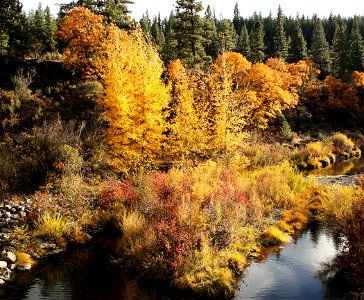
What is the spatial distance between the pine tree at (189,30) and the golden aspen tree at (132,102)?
18.6 meters

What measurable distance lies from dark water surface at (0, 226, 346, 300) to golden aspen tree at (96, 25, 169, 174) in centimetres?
713

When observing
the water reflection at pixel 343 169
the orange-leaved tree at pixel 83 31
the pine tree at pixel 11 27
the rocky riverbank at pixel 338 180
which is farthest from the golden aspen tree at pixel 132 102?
the pine tree at pixel 11 27

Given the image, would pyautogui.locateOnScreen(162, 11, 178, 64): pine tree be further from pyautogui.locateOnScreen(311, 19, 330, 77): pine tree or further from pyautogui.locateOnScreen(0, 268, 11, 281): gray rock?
pyautogui.locateOnScreen(0, 268, 11, 281): gray rock

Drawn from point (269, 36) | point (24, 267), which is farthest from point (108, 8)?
point (269, 36)

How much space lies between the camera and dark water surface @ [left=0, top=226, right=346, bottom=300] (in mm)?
12055

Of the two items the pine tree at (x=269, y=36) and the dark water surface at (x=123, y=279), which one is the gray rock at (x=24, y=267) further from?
the pine tree at (x=269, y=36)

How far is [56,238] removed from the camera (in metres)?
15.7

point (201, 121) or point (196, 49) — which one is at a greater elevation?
point (196, 49)

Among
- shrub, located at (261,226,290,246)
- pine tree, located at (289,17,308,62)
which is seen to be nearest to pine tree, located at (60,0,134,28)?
shrub, located at (261,226,290,246)

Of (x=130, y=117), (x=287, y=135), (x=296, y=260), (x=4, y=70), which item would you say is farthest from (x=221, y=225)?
(x=287, y=135)

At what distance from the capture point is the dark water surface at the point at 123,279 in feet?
39.5

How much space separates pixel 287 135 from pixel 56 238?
36148 millimetres

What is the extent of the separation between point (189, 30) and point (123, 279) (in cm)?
3271

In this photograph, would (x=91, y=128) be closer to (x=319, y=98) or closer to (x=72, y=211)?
(x=72, y=211)
